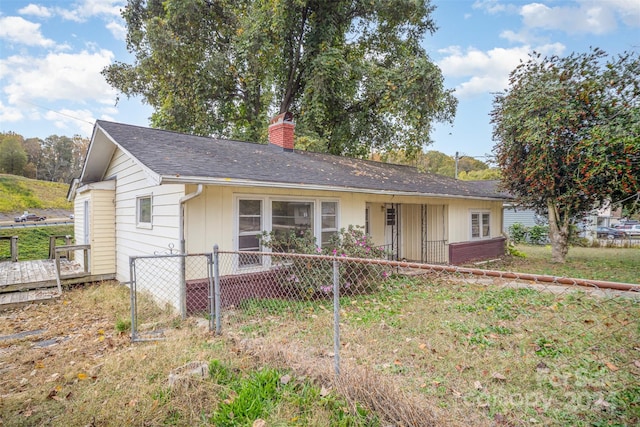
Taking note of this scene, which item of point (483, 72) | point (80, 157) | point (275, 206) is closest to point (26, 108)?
point (275, 206)

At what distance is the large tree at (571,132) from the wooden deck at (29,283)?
14830 mm

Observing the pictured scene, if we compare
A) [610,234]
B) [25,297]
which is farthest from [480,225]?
[610,234]

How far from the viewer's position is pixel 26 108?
59.1 ft

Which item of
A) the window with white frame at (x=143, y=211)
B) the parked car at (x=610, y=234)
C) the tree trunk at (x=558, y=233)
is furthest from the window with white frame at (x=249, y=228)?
the parked car at (x=610, y=234)

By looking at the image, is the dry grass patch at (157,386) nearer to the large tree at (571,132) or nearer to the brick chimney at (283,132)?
the brick chimney at (283,132)

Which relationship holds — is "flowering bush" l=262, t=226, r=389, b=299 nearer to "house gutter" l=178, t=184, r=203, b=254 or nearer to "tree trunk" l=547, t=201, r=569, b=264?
"house gutter" l=178, t=184, r=203, b=254

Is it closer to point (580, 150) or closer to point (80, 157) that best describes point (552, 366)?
point (580, 150)

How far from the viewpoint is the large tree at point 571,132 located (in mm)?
10211

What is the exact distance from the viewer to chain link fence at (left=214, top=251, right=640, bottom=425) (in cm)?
299

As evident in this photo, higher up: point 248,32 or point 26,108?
point 248,32

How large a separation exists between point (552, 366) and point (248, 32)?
15.9 m

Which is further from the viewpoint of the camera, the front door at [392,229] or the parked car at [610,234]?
the parked car at [610,234]

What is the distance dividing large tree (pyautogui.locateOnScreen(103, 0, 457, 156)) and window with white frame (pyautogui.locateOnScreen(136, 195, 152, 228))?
8300 mm

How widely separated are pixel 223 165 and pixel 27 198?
45812 mm
